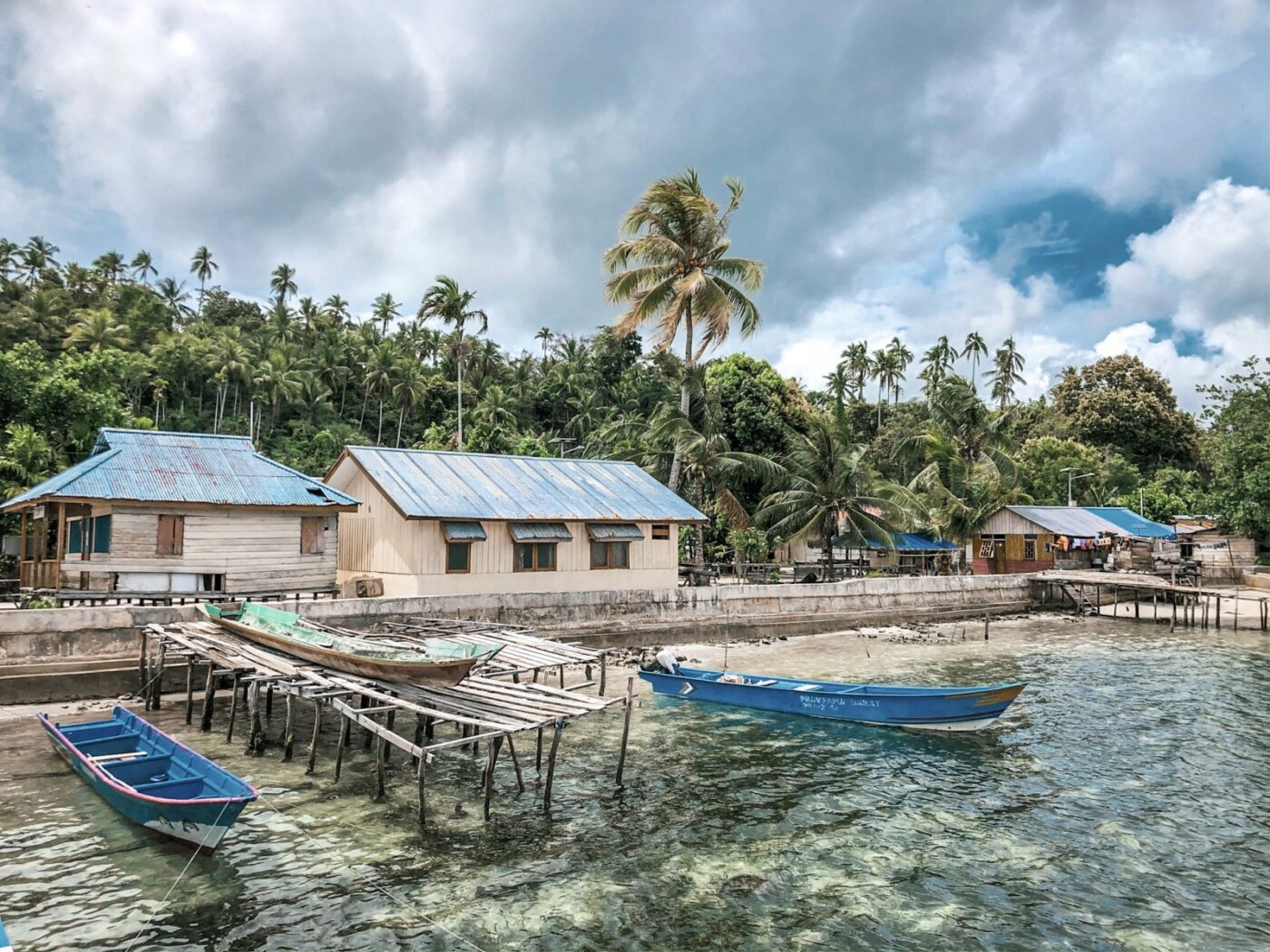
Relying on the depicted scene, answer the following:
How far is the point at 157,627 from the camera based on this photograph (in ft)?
63.1

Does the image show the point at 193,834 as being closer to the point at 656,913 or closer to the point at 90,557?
the point at 656,913

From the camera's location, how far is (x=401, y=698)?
1402cm

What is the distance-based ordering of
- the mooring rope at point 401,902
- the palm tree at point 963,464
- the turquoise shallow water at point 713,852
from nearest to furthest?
the mooring rope at point 401,902 → the turquoise shallow water at point 713,852 → the palm tree at point 963,464

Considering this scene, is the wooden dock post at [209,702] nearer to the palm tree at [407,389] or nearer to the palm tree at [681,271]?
the palm tree at [681,271]

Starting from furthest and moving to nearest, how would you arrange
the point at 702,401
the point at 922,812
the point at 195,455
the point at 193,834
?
the point at 702,401 → the point at 195,455 → the point at 922,812 → the point at 193,834

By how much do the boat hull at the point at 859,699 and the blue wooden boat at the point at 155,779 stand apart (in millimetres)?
10945

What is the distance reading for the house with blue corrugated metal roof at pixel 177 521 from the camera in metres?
22.2

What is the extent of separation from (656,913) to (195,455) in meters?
22.2

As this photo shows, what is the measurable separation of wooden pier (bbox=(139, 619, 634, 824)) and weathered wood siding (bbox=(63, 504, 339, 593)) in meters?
3.28

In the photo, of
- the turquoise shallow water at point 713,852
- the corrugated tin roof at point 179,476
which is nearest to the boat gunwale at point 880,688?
the turquoise shallow water at point 713,852

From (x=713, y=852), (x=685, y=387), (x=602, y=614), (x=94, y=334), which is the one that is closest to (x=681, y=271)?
(x=685, y=387)

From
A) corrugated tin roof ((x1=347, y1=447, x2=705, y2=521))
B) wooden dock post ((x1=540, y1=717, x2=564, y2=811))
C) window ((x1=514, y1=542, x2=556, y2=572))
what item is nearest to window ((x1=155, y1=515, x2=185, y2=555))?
corrugated tin roof ((x1=347, y1=447, x2=705, y2=521))

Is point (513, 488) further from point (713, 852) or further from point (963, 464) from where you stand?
point (963, 464)

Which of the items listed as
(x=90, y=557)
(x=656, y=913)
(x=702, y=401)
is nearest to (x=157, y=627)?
(x=90, y=557)
